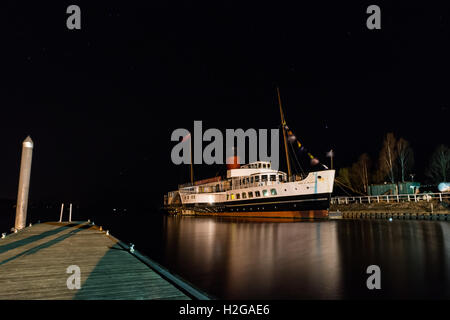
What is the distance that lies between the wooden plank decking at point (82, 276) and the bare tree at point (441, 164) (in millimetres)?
53730

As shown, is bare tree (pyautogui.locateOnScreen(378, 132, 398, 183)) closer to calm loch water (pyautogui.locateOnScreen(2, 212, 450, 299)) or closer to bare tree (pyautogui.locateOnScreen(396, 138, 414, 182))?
bare tree (pyautogui.locateOnScreen(396, 138, 414, 182))

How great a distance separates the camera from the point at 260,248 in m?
15.1

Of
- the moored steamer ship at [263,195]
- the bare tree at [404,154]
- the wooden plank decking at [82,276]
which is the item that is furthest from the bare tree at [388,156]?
A: the wooden plank decking at [82,276]

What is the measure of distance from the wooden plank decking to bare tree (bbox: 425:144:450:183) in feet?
176

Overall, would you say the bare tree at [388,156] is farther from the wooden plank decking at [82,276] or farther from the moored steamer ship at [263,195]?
the wooden plank decking at [82,276]

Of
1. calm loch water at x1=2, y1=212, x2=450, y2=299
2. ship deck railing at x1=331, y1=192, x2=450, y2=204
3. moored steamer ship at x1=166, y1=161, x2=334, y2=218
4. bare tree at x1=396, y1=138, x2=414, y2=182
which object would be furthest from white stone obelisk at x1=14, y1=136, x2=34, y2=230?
bare tree at x1=396, y1=138, x2=414, y2=182

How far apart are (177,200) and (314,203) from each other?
1490 inches

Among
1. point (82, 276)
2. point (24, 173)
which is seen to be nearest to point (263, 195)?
point (24, 173)

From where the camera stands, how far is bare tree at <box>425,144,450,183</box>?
145 feet

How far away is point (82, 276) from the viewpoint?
684cm

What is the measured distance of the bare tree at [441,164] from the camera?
145 feet

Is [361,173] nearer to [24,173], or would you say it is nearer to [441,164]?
[441,164]

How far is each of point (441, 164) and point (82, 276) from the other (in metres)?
56.0
